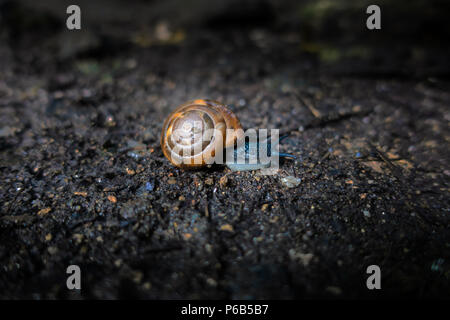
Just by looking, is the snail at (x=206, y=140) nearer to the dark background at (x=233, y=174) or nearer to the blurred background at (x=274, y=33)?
the dark background at (x=233, y=174)

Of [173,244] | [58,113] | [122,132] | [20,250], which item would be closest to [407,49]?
[122,132]

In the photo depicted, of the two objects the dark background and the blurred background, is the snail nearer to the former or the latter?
the dark background

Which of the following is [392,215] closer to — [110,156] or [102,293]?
[102,293]

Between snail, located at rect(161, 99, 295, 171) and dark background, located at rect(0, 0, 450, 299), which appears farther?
snail, located at rect(161, 99, 295, 171)

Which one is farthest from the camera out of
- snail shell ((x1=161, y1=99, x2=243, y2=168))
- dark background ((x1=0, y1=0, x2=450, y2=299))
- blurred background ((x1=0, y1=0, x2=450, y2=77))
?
blurred background ((x1=0, y1=0, x2=450, y2=77))

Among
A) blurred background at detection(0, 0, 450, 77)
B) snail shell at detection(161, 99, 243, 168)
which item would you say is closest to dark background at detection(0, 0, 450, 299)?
blurred background at detection(0, 0, 450, 77)

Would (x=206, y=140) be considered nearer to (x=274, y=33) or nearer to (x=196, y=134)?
(x=196, y=134)
